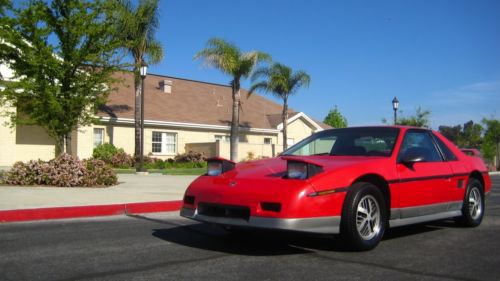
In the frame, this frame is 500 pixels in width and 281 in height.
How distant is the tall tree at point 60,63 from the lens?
13789 mm

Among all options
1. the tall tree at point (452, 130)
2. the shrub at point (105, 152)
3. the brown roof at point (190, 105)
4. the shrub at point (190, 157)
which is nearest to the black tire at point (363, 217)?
the shrub at point (105, 152)

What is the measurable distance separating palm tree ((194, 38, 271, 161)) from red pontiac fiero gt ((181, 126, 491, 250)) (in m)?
20.8

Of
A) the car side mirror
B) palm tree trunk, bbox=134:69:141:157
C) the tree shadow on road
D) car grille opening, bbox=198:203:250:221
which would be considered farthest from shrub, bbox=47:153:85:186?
palm tree trunk, bbox=134:69:141:157

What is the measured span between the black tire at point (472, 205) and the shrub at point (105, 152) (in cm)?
2081

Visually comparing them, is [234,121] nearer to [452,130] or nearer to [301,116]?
[301,116]

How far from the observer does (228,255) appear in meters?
5.10

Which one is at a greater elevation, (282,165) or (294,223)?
(282,165)

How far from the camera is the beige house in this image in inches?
967

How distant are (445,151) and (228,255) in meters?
3.45

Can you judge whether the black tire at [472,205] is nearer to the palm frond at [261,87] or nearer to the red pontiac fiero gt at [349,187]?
the red pontiac fiero gt at [349,187]

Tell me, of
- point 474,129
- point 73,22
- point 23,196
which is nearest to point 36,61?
point 73,22

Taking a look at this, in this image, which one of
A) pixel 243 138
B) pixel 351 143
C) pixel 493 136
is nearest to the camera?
pixel 351 143

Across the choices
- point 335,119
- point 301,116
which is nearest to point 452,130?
point 335,119

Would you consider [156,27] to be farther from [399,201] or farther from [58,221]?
[399,201]
